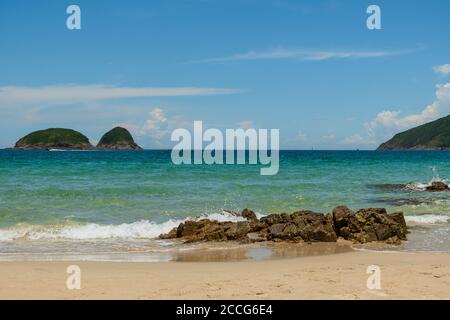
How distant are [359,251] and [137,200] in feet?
54.8

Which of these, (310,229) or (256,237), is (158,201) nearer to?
(256,237)

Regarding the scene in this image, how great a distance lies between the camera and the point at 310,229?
651 inches

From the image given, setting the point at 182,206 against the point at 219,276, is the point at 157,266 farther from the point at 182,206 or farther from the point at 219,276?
the point at 182,206

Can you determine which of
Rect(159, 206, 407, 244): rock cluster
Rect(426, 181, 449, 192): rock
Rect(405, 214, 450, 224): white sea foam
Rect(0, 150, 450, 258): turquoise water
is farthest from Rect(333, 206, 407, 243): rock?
Rect(426, 181, 449, 192): rock

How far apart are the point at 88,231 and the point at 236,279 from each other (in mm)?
9970

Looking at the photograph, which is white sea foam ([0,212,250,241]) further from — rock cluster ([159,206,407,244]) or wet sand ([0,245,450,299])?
wet sand ([0,245,450,299])

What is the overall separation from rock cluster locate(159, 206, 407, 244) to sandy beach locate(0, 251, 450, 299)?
300 cm

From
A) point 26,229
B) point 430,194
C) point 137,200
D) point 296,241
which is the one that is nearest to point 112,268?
point 296,241

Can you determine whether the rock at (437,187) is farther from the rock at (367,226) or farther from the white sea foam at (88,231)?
the white sea foam at (88,231)

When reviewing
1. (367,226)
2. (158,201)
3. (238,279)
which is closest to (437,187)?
(158,201)

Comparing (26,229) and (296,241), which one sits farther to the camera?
(26,229)

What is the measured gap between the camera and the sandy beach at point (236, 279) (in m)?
9.27

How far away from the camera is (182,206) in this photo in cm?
2677

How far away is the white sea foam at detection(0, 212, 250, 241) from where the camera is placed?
1817 cm
